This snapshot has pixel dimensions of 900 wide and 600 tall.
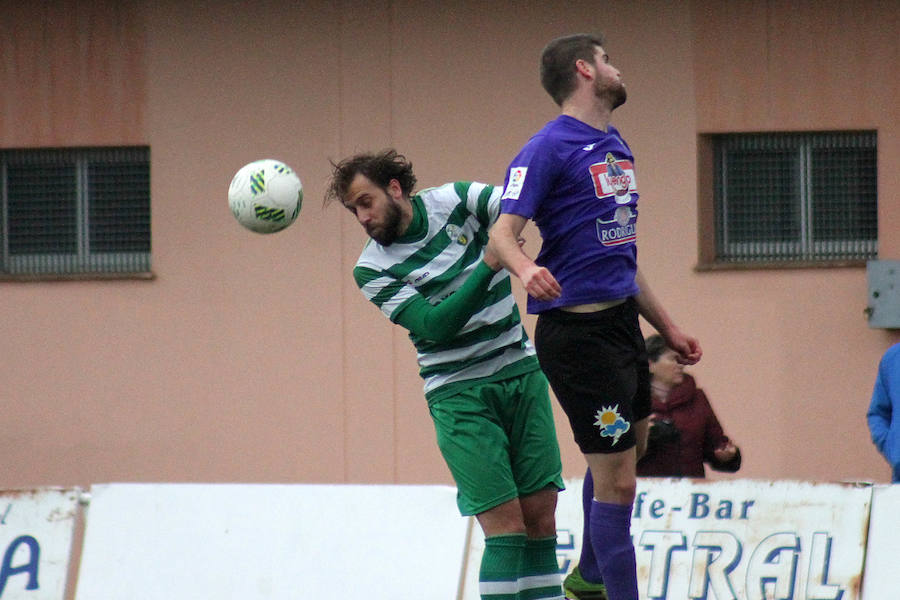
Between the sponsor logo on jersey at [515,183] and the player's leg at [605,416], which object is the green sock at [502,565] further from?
the sponsor logo on jersey at [515,183]

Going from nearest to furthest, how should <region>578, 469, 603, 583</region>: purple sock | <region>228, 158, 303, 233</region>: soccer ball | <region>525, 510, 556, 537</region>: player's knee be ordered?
<region>578, 469, 603, 583</region>: purple sock < <region>525, 510, 556, 537</region>: player's knee < <region>228, 158, 303, 233</region>: soccer ball

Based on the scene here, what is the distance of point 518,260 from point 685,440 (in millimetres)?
3163

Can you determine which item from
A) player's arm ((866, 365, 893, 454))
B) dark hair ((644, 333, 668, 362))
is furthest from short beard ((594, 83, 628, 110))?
player's arm ((866, 365, 893, 454))

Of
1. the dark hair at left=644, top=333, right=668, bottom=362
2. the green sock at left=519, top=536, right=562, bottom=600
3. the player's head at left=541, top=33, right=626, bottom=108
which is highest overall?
the player's head at left=541, top=33, right=626, bottom=108

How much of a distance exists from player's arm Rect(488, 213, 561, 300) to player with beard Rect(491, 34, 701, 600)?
5 cm

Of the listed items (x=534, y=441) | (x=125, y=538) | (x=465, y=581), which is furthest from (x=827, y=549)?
(x=125, y=538)

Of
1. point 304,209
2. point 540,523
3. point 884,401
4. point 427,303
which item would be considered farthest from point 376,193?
point 304,209

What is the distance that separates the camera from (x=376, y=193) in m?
5.31

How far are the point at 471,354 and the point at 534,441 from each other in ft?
1.38

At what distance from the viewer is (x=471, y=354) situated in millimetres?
5355

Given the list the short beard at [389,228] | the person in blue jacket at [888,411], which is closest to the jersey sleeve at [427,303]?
the short beard at [389,228]

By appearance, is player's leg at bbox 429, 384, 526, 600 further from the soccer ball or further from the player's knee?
the soccer ball

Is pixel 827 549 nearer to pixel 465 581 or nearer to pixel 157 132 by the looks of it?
pixel 465 581

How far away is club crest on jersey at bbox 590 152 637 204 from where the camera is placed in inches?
194
